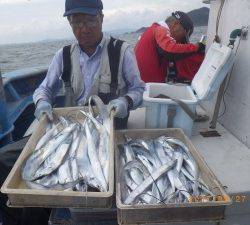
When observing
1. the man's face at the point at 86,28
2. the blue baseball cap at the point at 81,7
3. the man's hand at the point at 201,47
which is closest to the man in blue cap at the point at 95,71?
the man's face at the point at 86,28

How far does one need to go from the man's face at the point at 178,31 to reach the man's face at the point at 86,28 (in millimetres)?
2090

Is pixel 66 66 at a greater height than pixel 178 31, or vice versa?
pixel 178 31

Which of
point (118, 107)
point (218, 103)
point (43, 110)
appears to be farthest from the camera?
point (218, 103)

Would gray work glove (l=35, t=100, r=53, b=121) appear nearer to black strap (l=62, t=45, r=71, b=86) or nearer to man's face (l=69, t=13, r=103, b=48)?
black strap (l=62, t=45, r=71, b=86)

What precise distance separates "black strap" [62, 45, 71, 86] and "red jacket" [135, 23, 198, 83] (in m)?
1.72

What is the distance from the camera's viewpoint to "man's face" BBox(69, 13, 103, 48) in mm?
3277

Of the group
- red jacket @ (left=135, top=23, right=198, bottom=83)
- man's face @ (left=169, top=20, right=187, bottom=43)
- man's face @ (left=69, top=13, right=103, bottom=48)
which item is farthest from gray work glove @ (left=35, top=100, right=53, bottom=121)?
man's face @ (left=169, top=20, right=187, bottom=43)

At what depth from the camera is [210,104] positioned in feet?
15.5

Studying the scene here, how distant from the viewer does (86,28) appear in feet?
10.9

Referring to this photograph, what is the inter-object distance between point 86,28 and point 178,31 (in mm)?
2372

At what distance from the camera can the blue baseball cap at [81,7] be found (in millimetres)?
3184

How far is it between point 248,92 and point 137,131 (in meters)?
1.39

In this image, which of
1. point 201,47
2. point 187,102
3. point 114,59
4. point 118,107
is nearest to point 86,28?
point 114,59

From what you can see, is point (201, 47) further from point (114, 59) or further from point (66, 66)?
point (66, 66)
